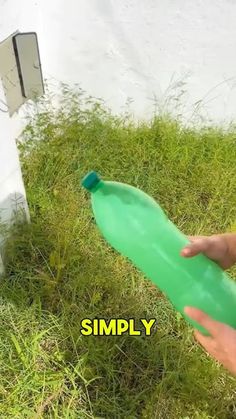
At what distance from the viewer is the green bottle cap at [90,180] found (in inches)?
45.6

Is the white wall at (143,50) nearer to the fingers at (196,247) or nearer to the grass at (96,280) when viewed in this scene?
the grass at (96,280)

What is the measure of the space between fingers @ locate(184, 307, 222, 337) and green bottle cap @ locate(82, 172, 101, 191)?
415 mm

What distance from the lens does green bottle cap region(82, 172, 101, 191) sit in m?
1.16

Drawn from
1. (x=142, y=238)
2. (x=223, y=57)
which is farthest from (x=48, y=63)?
(x=142, y=238)

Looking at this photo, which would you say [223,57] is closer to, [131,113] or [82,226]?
[131,113]

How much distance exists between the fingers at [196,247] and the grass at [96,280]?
0.71m

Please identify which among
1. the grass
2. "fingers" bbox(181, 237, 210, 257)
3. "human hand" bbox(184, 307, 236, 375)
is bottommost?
the grass

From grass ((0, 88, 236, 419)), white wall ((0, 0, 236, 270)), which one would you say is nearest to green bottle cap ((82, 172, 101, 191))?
grass ((0, 88, 236, 419))

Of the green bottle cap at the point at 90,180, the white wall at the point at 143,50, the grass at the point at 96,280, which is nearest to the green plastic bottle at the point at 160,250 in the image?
the green bottle cap at the point at 90,180

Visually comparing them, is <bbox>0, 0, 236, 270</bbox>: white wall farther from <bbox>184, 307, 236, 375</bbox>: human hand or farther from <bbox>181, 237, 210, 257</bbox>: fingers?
<bbox>184, 307, 236, 375</bbox>: human hand

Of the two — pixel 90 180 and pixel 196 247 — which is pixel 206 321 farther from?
pixel 90 180

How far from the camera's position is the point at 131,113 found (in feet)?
9.83

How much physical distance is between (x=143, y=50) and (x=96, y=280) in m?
1.54

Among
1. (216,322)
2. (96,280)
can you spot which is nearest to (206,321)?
(216,322)
